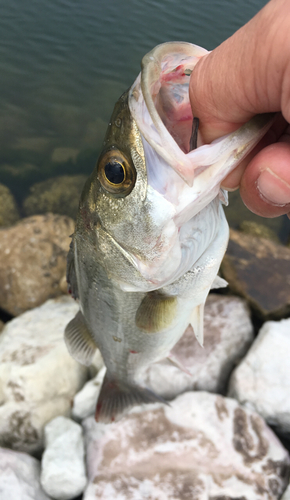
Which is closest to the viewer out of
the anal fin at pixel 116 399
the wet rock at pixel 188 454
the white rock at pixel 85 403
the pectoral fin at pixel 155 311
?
the pectoral fin at pixel 155 311

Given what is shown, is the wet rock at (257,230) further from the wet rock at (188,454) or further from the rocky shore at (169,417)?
the wet rock at (188,454)

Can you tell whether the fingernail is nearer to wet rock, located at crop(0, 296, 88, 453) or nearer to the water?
wet rock, located at crop(0, 296, 88, 453)

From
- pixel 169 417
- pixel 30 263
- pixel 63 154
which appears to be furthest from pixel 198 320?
pixel 63 154

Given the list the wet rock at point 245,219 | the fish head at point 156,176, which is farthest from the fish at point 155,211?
the wet rock at point 245,219

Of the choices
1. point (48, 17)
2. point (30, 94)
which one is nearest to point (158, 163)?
point (30, 94)

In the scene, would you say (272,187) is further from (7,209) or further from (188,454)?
(7,209)

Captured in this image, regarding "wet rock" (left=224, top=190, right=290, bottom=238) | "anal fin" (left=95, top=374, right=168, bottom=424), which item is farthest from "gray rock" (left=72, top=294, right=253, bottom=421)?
"wet rock" (left=224, top=190, right=290, bottom=238)
